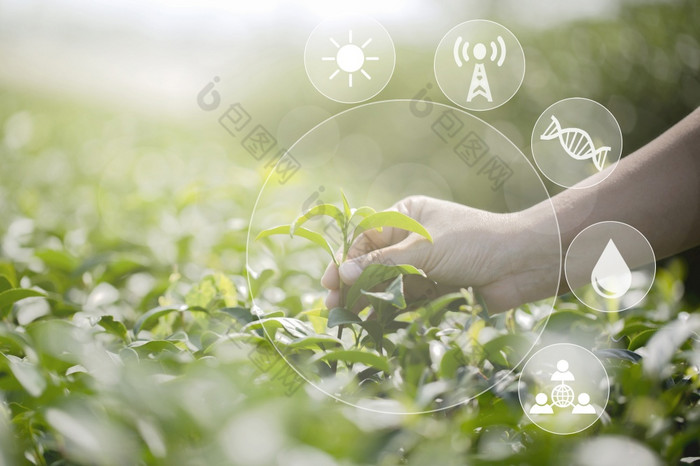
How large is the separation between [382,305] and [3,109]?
4.05m

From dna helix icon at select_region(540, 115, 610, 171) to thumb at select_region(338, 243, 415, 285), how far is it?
1.72 feet

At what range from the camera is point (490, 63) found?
4.94ft

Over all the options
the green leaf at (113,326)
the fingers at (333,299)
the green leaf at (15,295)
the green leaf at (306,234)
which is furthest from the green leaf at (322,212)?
the green leaf at (15,295)

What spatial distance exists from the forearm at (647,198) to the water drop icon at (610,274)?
0.07 meters

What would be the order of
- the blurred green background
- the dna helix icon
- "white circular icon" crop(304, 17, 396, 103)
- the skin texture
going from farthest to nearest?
"white circular icon" crop(304, 17, 396, 103)
the dna helix icon
the skin texture
the blurred green background

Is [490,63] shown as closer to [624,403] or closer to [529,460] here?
[624,403]

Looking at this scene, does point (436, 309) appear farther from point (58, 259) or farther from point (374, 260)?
point (58, 259)

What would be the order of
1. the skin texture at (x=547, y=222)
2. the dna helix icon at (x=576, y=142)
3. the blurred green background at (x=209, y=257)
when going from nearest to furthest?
the blurred green background at (x=209, y=257)
the skin texture at (x=547, y=222)
the dna helix icon at (x=576, y=142)

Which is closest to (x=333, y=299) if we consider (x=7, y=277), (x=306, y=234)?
(x=306, y=234)

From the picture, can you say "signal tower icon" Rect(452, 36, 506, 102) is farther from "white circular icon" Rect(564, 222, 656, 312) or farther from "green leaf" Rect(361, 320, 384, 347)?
"green leaf" Rect(361, 320, 384, 347)

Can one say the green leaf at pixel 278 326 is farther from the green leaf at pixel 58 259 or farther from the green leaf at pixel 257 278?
the green leaf at pixel 58 259

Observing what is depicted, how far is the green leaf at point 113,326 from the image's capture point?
1.05 metres

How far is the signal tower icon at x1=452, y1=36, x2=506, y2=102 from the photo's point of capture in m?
1.40
